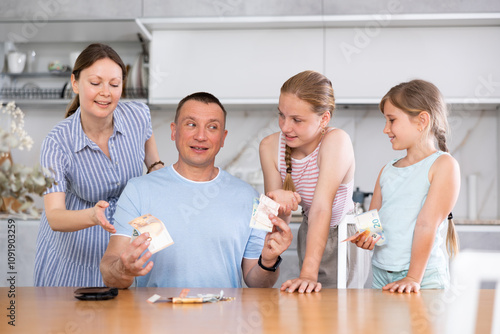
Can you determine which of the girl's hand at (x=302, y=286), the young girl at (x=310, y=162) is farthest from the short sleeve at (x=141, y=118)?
the girl's hand at (x=302, y=286)

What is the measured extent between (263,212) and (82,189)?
696mm

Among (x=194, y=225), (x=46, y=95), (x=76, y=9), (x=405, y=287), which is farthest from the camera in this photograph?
(x=46, y=95)

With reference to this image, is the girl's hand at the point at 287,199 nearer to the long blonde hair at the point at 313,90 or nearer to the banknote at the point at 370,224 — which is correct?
the banknote at the point at 370,224

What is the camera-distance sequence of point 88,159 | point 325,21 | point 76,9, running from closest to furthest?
point 88,159
point 325,21
point 76,9

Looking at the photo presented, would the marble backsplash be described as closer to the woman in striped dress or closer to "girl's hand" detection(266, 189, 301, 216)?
the woman in striped dress

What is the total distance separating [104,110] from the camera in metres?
1.75

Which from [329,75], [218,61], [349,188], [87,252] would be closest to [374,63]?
[329,75]

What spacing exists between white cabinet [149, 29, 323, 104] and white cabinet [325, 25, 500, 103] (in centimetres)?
16

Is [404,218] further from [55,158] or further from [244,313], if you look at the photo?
[55,158]

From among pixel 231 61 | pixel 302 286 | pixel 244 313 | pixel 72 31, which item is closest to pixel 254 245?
pixel 302 286

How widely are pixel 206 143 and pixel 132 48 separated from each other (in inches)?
89.7

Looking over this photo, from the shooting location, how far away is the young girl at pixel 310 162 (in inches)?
62.7

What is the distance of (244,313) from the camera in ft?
3.71

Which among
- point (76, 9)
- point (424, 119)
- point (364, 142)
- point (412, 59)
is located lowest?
point (424, 119)
